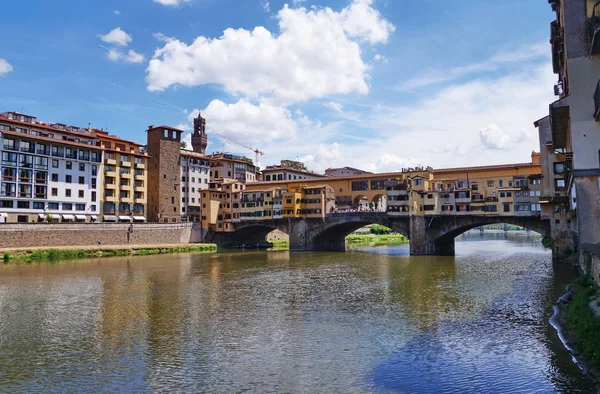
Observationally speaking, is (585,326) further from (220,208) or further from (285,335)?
(220,208)

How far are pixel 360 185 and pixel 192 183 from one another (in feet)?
106

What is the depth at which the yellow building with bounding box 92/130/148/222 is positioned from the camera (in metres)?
71.2

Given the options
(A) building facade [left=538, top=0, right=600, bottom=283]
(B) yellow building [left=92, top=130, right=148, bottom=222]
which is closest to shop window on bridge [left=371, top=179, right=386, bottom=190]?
(B) yellow building [left=92, top=130, right=148, bottom=222]

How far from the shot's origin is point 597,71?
21062mm

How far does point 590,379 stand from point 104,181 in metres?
70.2

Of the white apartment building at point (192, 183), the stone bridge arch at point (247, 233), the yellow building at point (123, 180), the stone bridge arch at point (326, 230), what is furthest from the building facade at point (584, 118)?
the white apartment building at point (192, 183)

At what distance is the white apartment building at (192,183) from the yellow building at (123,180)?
8099mm

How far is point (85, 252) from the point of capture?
5512cm

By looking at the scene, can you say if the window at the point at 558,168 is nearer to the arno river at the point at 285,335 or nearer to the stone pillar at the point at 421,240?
the arno river at the point at 285,335

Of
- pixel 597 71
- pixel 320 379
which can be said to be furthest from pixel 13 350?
pixel 597 71

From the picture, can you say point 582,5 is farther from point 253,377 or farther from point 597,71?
point 253,377

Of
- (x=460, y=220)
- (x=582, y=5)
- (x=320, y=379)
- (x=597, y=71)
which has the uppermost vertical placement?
(x=582, y=5)

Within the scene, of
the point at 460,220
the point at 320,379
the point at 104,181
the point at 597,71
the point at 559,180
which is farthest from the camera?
the point at 104,181

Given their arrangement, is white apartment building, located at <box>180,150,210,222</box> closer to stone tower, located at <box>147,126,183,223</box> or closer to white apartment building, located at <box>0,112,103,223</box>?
stone tower, located at <box>147,126,183,223</box>
